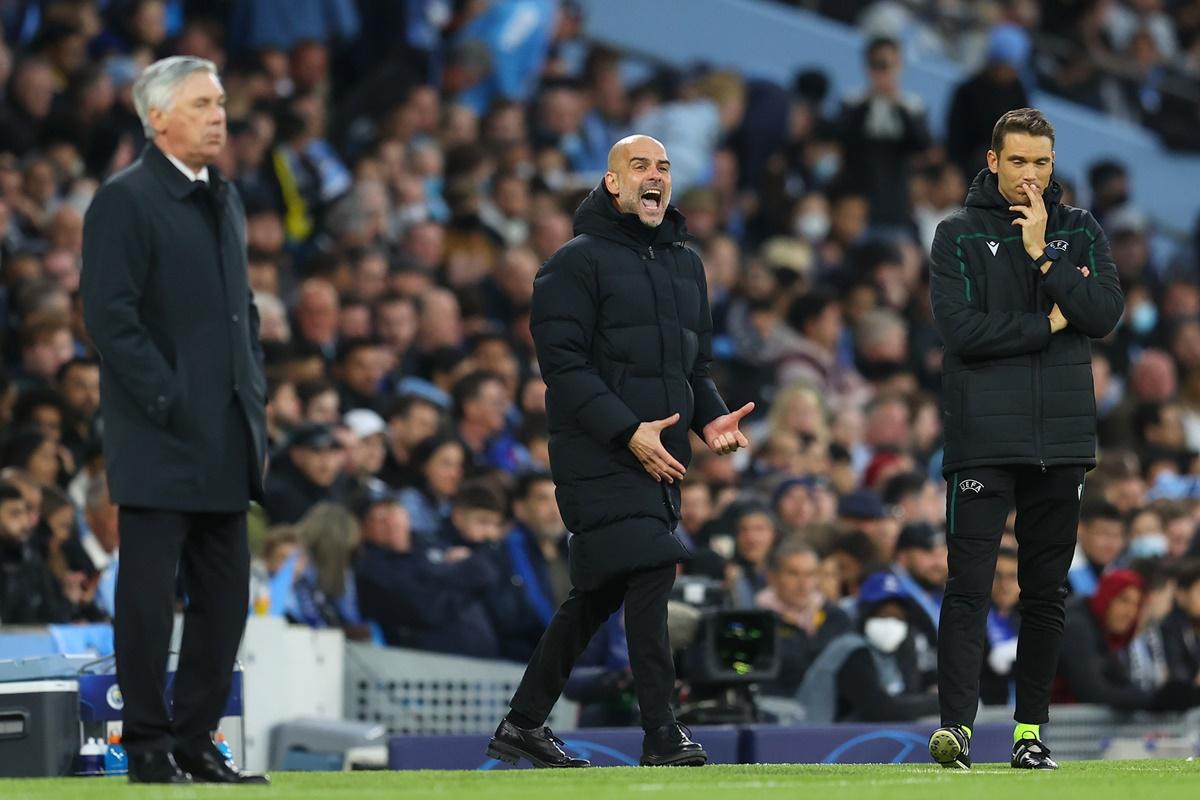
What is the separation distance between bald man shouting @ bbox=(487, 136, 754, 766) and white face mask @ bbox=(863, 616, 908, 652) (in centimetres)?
352

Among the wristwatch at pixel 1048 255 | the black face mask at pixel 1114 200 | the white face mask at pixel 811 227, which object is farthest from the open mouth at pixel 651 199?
the black face mask at pixel 1114 200

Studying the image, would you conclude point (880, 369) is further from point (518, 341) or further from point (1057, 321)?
point (1057, 321)

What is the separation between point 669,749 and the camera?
8.30 m

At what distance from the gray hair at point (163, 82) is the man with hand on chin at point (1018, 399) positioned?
258 cm

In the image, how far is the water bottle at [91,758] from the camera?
8.54 meters

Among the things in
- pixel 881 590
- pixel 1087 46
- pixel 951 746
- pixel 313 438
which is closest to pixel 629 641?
pixel 951 746

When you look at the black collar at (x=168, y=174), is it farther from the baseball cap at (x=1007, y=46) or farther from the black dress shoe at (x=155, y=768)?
the baseball cap at (x=1007, y=46)

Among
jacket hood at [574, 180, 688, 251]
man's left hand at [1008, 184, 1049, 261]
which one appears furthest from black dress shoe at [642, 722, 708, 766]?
man's left hand at [1008, 184, 1049, 261]

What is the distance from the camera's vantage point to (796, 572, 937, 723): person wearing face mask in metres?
11.5

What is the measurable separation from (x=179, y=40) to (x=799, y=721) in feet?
25.1

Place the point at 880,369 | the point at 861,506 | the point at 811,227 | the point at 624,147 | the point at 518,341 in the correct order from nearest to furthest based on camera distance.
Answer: the point at 624,147 → the point at 861,506 → the point at 518,341 → the point at 880,369 → the point at 811,227

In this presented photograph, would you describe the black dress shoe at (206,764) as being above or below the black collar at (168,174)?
below

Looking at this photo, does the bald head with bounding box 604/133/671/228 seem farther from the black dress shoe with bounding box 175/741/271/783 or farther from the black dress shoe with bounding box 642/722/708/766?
the black dress shoe with bounding box 175/741/271/783

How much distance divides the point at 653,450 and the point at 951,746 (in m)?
1.34
